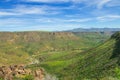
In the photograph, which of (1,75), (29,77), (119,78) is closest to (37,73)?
(29,77)

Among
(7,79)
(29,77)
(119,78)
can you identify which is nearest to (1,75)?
(7,79)

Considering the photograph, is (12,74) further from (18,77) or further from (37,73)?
(37,73)

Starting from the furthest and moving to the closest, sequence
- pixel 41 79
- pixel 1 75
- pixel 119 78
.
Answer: pixel 1 75, pixel 41 79, pixel 119 78

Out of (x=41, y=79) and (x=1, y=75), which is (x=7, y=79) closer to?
(x=1, y=75)

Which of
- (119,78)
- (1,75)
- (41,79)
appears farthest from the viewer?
(1,75)

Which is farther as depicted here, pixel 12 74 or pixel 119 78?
pixel 12 74

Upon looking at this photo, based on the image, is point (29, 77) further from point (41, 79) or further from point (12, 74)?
point (12, 74)

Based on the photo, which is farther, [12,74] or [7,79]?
[12,74]

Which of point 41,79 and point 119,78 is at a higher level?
point 119,78

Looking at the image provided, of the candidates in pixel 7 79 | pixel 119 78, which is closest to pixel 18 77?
pixel 7 79
